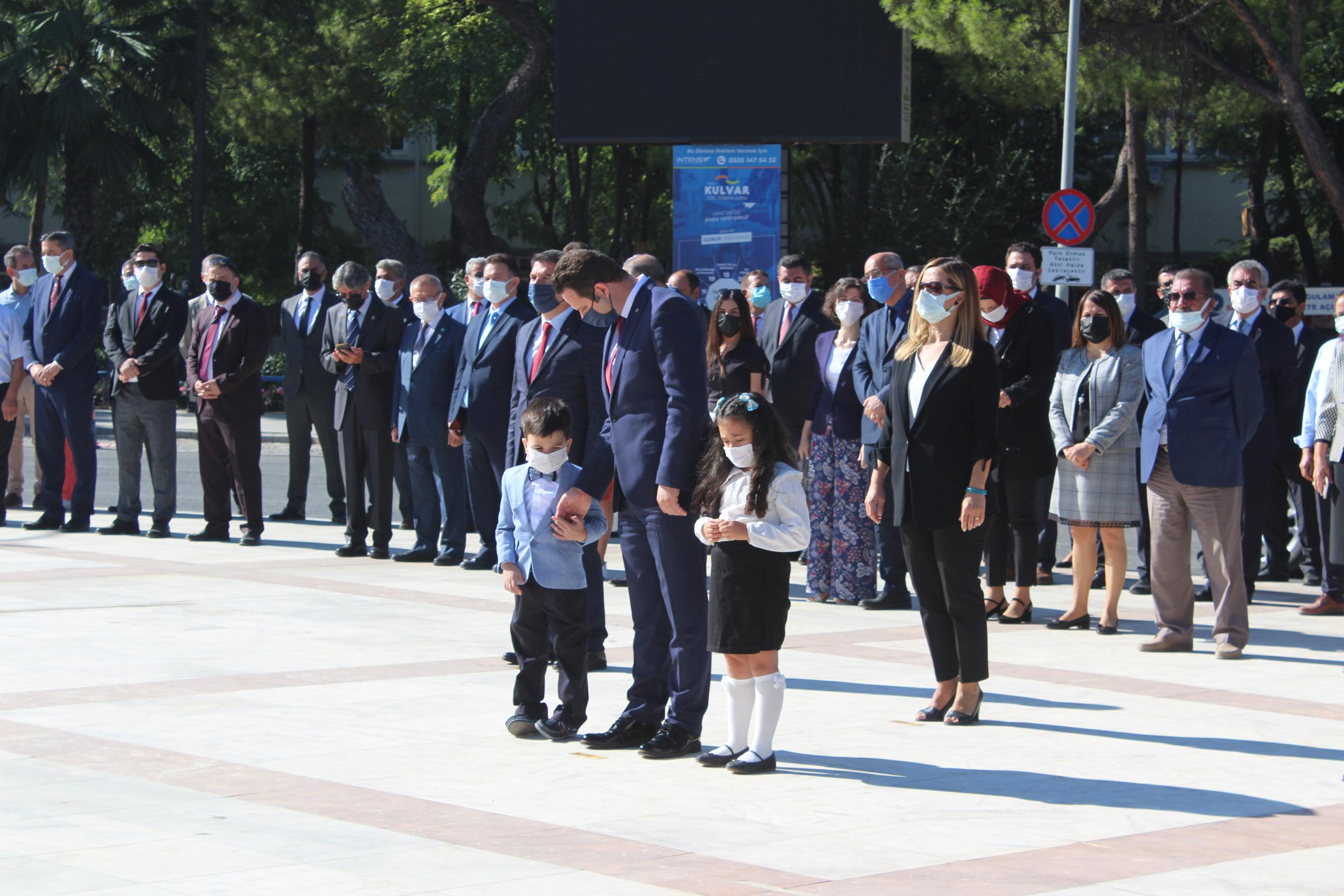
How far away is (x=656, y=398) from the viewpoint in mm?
6836

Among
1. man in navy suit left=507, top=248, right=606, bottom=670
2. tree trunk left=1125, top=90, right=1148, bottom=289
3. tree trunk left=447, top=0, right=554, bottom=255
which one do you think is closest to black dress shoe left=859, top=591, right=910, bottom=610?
man in navy suit left=507, top=248, right=606, bottom=670

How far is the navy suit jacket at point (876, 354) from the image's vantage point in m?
10.0

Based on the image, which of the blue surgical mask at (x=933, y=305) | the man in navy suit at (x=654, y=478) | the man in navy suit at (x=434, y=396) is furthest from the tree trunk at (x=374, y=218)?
the man in navy suit at (x=654, y=478)

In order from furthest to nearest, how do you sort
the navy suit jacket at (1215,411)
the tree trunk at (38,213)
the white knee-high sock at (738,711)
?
1. the tree trunk at (38,213)
2. the navy suit jacket at (1215,411)
3. the white knee-high sock at (738,711)

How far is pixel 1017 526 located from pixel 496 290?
11.7ft

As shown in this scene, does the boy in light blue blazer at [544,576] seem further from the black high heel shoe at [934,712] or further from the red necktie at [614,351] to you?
the black high heel shoe at [934,712]

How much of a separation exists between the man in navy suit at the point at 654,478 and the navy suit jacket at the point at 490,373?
408 centimetres

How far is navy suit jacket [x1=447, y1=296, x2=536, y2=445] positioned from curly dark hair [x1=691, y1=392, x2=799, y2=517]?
4533 mm

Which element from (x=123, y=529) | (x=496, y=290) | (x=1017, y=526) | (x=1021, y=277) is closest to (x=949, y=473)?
(x=1017, y=526)

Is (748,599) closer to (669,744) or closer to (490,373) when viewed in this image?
(669,744)

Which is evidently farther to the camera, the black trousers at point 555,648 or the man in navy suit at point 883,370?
the man in navy suit at point 883,370

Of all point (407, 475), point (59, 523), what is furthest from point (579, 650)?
point (59, 523)

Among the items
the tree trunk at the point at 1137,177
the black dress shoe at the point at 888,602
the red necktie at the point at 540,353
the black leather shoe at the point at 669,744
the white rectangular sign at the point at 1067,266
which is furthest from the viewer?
the tree trunk at the point at 1137,177

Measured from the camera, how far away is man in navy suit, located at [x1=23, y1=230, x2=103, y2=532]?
13898mm
